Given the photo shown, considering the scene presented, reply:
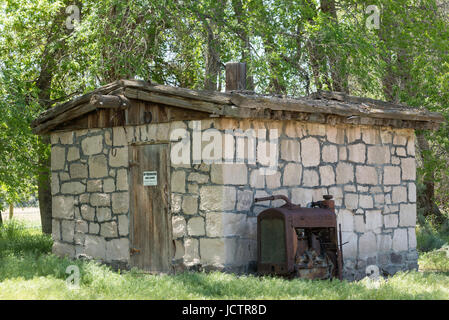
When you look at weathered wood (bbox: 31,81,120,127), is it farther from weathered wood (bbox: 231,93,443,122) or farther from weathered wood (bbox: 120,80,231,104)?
weathered wood (bbox: 231,93,443,122)

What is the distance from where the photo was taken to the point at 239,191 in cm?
835

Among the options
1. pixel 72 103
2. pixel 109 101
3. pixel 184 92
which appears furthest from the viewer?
pixel 72 103

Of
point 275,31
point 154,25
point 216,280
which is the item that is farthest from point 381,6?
point 216,280

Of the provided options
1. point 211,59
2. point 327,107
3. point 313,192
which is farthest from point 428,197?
point 327,107

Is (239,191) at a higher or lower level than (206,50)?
lower

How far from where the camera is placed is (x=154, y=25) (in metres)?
14.3

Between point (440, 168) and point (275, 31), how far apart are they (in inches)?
225

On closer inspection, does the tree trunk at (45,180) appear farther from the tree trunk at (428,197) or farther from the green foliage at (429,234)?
the tree trunk at (428,197)

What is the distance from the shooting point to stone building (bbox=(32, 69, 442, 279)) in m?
8.32

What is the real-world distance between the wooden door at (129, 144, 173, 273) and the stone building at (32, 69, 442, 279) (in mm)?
17

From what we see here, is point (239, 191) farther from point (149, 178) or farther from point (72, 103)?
point (72, 103)

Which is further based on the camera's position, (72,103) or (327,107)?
(72,103)

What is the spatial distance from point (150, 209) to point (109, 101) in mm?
1689

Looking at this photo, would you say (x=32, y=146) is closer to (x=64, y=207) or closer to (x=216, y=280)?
(x=64, y=207)
